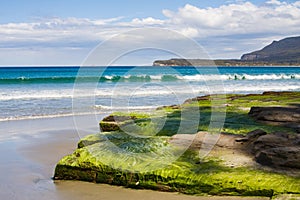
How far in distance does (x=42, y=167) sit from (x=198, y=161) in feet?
12.7

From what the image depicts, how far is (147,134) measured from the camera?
10.0 m

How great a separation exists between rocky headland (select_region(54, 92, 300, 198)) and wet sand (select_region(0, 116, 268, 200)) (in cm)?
25

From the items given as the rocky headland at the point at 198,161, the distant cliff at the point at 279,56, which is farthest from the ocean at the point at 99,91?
the distant cliff at the point at 279,56

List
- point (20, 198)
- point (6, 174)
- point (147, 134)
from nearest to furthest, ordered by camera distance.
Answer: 1. point (20, 198)
2. point (6, 174)
3. point (147, 134)

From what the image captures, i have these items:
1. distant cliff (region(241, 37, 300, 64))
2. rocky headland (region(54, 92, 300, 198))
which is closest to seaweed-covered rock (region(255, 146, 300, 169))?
rocky headland (region(54, 92, 300, 198))

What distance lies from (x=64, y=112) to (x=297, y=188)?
17.7 metres

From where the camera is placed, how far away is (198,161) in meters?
7.64

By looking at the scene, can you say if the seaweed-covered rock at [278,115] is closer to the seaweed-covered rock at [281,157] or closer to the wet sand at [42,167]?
the seaweed-covered rock at [281,157]

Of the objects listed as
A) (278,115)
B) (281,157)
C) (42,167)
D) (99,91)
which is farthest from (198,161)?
(99,91)

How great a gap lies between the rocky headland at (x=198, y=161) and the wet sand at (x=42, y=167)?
25cm

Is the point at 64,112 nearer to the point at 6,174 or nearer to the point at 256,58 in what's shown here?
the point at 6,174

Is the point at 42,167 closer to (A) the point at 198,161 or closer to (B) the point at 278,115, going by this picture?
(A) the point at 198,161

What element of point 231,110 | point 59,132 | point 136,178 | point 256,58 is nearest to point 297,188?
point 136,178

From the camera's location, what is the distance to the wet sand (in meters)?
7.16
